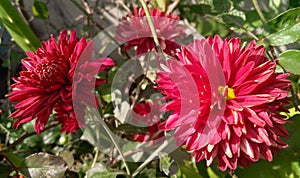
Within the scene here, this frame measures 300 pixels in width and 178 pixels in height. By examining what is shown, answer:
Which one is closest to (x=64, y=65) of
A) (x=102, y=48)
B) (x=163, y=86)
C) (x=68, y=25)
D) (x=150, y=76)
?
(x=163, y=86)

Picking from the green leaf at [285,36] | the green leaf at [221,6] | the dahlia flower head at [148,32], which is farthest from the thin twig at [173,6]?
the green leaf at [285,36]

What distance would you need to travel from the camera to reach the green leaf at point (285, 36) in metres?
0.66

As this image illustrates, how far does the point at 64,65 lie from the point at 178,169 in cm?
29

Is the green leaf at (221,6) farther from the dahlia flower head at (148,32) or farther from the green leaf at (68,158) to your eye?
the green leaf at (68,158)

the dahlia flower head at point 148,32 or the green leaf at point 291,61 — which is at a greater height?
the dahlia flower head at point 148,32

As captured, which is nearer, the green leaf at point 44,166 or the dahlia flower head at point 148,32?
the green leaf at point 44,166

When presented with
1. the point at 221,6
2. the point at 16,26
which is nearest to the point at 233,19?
the point at 221,6

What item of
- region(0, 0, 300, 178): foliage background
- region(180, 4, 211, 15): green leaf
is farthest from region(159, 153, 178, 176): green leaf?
region(180, 4, 211, 15): green leaf

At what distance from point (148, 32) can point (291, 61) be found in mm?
282

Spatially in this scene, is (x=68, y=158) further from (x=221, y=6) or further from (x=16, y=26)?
(x=221, y=6)

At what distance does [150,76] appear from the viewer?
0.90 metres

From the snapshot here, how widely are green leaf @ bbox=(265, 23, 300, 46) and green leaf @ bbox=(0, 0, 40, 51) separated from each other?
1.75 feet

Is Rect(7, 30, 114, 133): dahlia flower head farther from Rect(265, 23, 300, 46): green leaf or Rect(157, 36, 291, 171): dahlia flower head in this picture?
Rect(265, 23, 300, 46): green leaf

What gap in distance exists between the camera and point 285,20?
2.24ft
